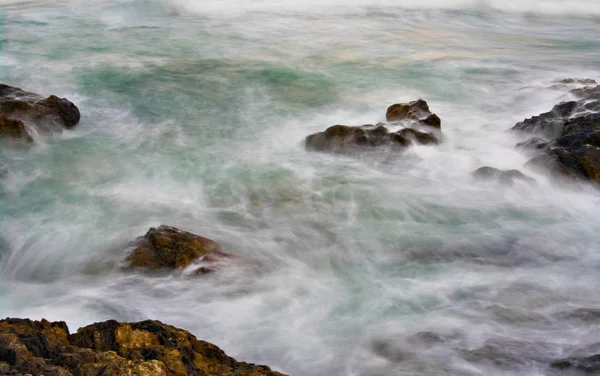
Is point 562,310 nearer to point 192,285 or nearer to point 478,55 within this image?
point 192,285

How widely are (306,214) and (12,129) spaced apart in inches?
221

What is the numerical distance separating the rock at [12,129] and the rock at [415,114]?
674 cm

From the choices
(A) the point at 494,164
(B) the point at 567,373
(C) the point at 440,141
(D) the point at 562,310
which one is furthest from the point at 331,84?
(B) the point at 567,373

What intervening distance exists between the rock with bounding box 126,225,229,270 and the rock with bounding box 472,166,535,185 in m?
4.56

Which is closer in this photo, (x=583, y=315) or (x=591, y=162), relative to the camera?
(x=583, y=315)

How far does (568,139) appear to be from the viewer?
842 centimetres

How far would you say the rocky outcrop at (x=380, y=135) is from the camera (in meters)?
9.34

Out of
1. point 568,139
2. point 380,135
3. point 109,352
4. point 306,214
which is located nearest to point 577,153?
point 568,139

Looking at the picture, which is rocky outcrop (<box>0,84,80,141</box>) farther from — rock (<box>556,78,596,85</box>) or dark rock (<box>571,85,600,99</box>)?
rock (<box>556,78,596,85</box>)

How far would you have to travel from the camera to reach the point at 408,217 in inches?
300

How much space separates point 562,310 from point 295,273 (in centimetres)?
293

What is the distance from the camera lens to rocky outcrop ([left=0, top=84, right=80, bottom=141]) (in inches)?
362

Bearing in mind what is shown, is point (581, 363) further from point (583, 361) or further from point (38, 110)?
point (38, 110)

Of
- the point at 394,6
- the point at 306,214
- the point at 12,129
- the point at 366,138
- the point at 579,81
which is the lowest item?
the point at 306,214
